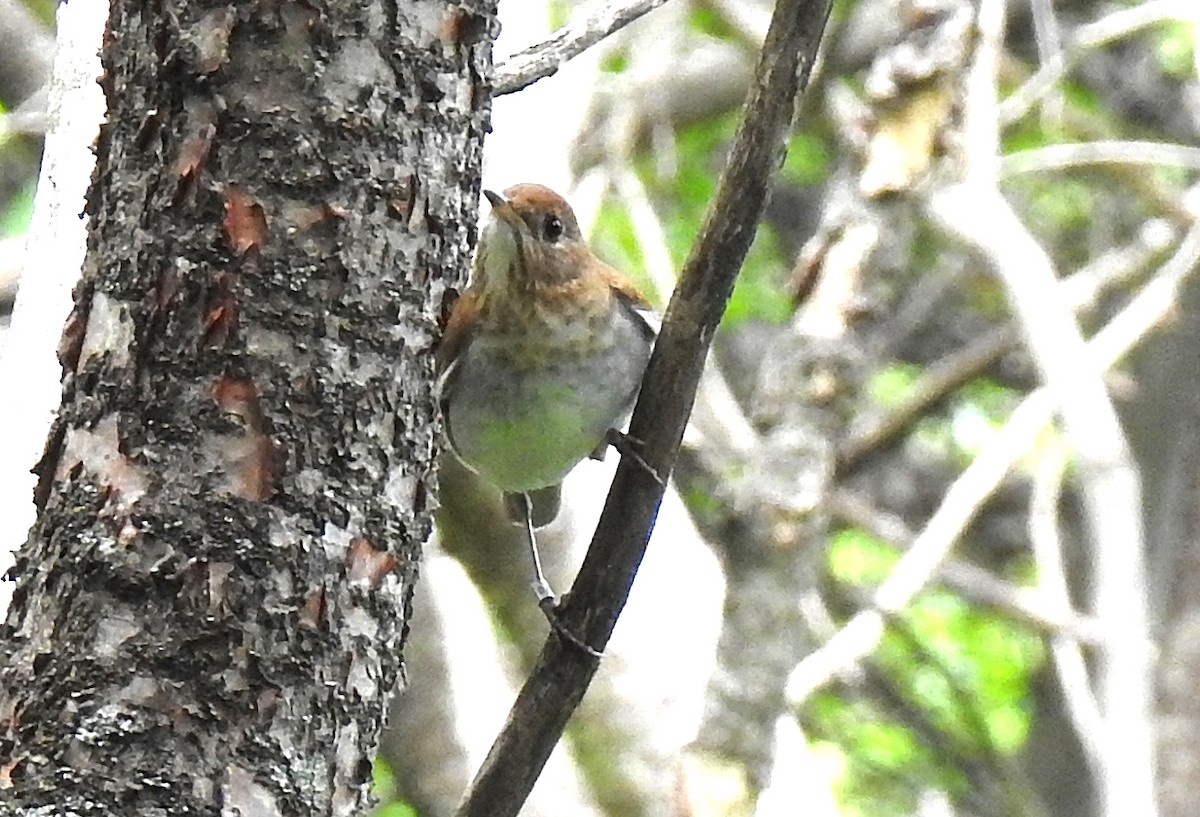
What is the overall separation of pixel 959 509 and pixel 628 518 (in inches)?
102

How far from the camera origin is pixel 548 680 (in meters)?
1.88

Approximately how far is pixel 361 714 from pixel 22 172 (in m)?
6.84

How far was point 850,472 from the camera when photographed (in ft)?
17.5

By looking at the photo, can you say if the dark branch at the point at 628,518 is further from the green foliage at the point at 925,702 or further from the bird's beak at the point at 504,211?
the green foliage at the point at 925,702

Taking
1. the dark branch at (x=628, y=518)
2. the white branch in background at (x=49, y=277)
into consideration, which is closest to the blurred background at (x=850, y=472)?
the white branch in background at (x=49, y=277)

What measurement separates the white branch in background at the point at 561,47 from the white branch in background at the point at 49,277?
0.66 metres

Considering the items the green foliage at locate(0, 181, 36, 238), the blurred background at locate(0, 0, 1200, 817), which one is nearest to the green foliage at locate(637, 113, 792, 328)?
the blurred background at locate(0, 0, 1200, 817)

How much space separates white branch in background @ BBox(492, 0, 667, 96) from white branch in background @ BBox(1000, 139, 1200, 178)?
8.51 ft

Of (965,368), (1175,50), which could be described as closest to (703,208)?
(965,368)

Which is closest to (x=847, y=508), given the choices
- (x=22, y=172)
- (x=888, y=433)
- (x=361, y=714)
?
(x=888, y=433)

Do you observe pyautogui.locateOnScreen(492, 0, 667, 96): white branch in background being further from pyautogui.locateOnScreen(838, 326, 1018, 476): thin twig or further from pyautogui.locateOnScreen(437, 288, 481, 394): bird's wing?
pyautogui.locateOnScreen(838, 326, 1018, 476): thin twig

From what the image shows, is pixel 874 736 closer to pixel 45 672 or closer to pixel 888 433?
pixel 888 433

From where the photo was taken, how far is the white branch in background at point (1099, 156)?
4.69 m

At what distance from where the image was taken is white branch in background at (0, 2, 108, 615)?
2410 mm
